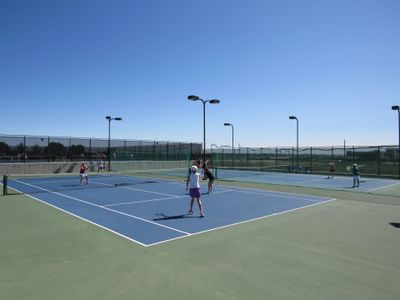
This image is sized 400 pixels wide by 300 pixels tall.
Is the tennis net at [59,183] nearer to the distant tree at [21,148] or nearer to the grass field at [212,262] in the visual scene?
the distant tree at [21,148]

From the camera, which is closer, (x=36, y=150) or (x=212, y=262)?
(x=212, y=262)

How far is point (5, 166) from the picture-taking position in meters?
29.8

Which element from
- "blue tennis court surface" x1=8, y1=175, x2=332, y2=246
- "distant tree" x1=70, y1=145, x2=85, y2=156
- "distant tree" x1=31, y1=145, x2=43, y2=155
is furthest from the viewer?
"distant tree" x1=70, y1=145, x2=85, y2=156

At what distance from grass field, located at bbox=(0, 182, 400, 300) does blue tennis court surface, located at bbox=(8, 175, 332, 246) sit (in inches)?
25.1

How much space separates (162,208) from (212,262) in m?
6.42

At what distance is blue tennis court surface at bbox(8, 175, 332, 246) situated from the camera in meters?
9.42

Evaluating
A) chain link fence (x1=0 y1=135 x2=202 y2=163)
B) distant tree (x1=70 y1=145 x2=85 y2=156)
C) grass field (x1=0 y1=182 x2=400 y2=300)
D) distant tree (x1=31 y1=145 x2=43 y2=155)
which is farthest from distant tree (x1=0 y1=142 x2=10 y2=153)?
grass field (x1=0 y1=182 x2=400 y2=300)

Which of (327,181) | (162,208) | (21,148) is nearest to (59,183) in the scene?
(162,208)

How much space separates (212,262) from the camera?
665 cm

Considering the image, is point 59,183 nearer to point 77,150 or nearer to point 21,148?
point 21,148

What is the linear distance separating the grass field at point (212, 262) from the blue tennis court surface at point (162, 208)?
636 mm

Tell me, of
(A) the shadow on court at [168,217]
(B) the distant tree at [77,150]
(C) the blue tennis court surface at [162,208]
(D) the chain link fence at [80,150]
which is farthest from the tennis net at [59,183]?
(A) the shadow on court at [168,217]

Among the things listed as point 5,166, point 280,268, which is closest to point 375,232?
point 280,268

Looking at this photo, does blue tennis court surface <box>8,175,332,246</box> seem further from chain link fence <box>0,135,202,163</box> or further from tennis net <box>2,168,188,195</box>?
chain link fence <box>0,135,202,163</box>
